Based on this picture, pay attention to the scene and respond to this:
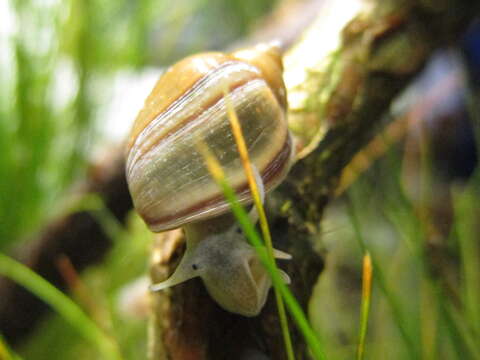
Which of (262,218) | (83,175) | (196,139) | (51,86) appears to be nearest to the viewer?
(262,218)

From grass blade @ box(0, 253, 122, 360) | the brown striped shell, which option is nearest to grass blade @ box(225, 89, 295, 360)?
the brown striped shell

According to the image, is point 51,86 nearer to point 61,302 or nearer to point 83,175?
point 83,175

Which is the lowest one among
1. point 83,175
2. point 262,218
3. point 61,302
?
point 83,175

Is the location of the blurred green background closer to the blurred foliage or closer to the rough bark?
the blurred foliage

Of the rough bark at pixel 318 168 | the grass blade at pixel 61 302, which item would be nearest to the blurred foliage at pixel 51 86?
the grass blade at pixel 61 302

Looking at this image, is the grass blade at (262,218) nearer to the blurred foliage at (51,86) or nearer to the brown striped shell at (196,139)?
the brown striped shell at (196,139)

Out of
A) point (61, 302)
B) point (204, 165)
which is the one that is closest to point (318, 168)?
point (204, 165)

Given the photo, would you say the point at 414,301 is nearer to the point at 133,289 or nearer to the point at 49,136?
the point at 133,289
